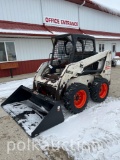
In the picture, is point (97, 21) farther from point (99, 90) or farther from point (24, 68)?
point (99, 90)

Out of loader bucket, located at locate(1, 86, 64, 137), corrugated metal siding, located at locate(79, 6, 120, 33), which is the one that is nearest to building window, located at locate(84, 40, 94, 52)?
loader bucket, located at locate(1, 86, 64, 137)

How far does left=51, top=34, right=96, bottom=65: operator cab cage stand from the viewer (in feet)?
13.3

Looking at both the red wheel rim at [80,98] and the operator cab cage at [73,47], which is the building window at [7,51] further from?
the red wheel rim at [80,98]

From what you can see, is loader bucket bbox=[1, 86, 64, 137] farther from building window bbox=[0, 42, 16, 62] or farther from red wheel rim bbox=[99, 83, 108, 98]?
building window bbox=[0, 42, 16, 62]

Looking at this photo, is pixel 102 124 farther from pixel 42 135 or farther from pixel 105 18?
pixel 105 18

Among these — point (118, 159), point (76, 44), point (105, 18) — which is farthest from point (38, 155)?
point (105, 18)

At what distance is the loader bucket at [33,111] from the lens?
2.98 m

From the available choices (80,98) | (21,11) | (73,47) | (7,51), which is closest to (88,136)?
(80,98)

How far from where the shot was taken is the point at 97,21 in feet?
51.2

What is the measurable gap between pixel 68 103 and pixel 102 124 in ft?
2.95

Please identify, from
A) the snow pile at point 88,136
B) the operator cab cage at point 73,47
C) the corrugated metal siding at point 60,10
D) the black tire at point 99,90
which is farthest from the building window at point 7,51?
the snow pile at point 88,136

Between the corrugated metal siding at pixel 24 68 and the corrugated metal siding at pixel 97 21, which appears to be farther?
the corrugated metal siding at pixel 97 21

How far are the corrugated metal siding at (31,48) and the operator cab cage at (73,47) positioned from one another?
17.9ft

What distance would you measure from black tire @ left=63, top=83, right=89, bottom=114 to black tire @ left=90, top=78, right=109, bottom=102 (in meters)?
0.43
